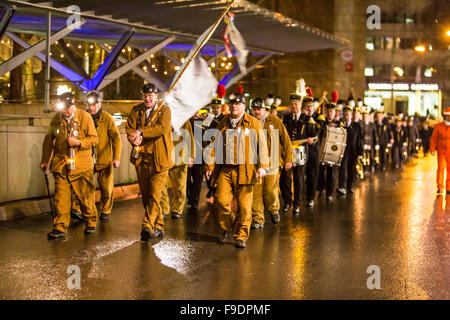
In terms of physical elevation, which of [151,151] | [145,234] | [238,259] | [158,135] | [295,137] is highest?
[158,135]

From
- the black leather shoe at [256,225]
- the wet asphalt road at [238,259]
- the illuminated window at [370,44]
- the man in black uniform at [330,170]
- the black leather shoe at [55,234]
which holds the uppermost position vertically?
the illuminated window at [370,44]

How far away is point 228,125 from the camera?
9125mm

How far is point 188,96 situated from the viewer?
9500 millimetres

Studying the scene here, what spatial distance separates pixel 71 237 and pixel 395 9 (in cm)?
6705

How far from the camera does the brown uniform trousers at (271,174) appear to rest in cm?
1023

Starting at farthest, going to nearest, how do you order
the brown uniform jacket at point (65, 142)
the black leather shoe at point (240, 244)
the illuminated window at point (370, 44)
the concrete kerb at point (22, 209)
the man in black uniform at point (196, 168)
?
the illuminated window at point (370, 44)
the man in black uniform at point (196, 168)
the concrete kerb at point (22, 209)
the brown uniform jacket at point (65, 142)
the black leather shoe at point (240, 244)

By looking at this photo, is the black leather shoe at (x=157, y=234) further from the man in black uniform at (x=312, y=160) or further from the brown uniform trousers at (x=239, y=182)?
the man in black uniform at (x=312, y=160)

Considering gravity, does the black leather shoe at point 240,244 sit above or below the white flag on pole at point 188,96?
below

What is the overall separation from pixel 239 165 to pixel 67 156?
7.60 feet

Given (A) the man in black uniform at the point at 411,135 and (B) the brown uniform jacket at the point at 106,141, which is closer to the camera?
(B) the brown uniform jacket at the point at 106,141

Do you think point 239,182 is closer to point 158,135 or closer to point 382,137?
point 158,135

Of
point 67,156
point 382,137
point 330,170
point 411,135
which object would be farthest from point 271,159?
point 411,135

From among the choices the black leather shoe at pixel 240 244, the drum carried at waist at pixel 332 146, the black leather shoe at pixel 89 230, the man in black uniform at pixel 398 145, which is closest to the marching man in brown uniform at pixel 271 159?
the black leather shoe at pixel 240 244
